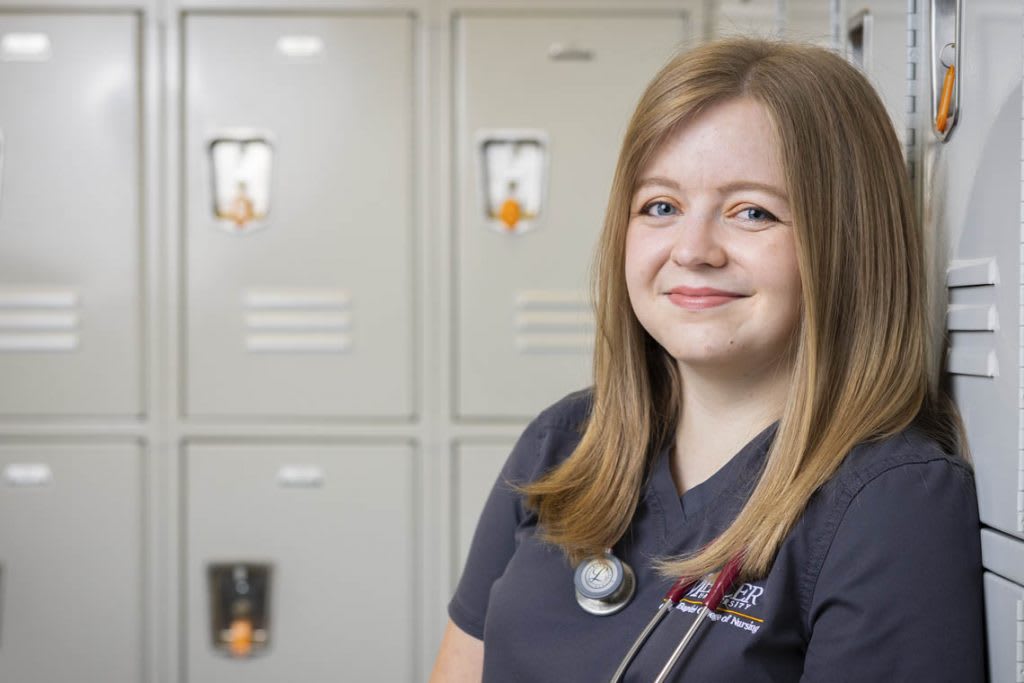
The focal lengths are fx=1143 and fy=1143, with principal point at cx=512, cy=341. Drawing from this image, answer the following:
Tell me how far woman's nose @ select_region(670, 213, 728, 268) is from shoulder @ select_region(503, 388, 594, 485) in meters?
0.29

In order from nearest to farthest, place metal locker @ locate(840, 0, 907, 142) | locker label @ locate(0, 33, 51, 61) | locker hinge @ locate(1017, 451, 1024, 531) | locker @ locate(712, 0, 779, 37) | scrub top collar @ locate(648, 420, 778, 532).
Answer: locker hinge @ locate(1017, 451, 1024, 531)
scrub top collar @ locate(648, 420, 778, 532)
metal locker @ locate(840, 0, 907, 142)
locker @ locate(712, 0, 779, 37)
locker label @ locate(0, 33, 51, 61)

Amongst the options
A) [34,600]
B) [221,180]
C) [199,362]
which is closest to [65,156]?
[221,180]

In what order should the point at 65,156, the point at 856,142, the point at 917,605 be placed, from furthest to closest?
1. the point at 65,156
2. the point at 856,142
3. the point at 917,605

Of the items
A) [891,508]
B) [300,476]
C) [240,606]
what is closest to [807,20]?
[891,508]

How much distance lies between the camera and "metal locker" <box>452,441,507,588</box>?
7.78ft

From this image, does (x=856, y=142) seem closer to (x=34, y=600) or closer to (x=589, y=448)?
(x=589, y=448)

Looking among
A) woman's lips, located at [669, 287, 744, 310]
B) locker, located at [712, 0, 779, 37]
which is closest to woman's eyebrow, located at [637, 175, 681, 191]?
woman's lips, located at [669, 287, 744, 310]

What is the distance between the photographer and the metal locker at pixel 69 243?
2.35m

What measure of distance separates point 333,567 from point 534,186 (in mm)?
896

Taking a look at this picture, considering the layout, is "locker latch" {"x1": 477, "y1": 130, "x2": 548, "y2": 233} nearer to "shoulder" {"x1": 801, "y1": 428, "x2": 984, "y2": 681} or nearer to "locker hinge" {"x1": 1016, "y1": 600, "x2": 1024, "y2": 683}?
"shoulder" {"x1": 801, "y1": 428, "x2": 984, "y2": 681}

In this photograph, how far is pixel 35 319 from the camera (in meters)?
2.35

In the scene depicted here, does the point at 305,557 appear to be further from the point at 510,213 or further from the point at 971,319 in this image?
the point at 971,319

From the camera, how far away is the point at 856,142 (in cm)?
103

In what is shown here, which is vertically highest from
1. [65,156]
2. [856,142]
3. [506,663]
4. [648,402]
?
[65,156]
